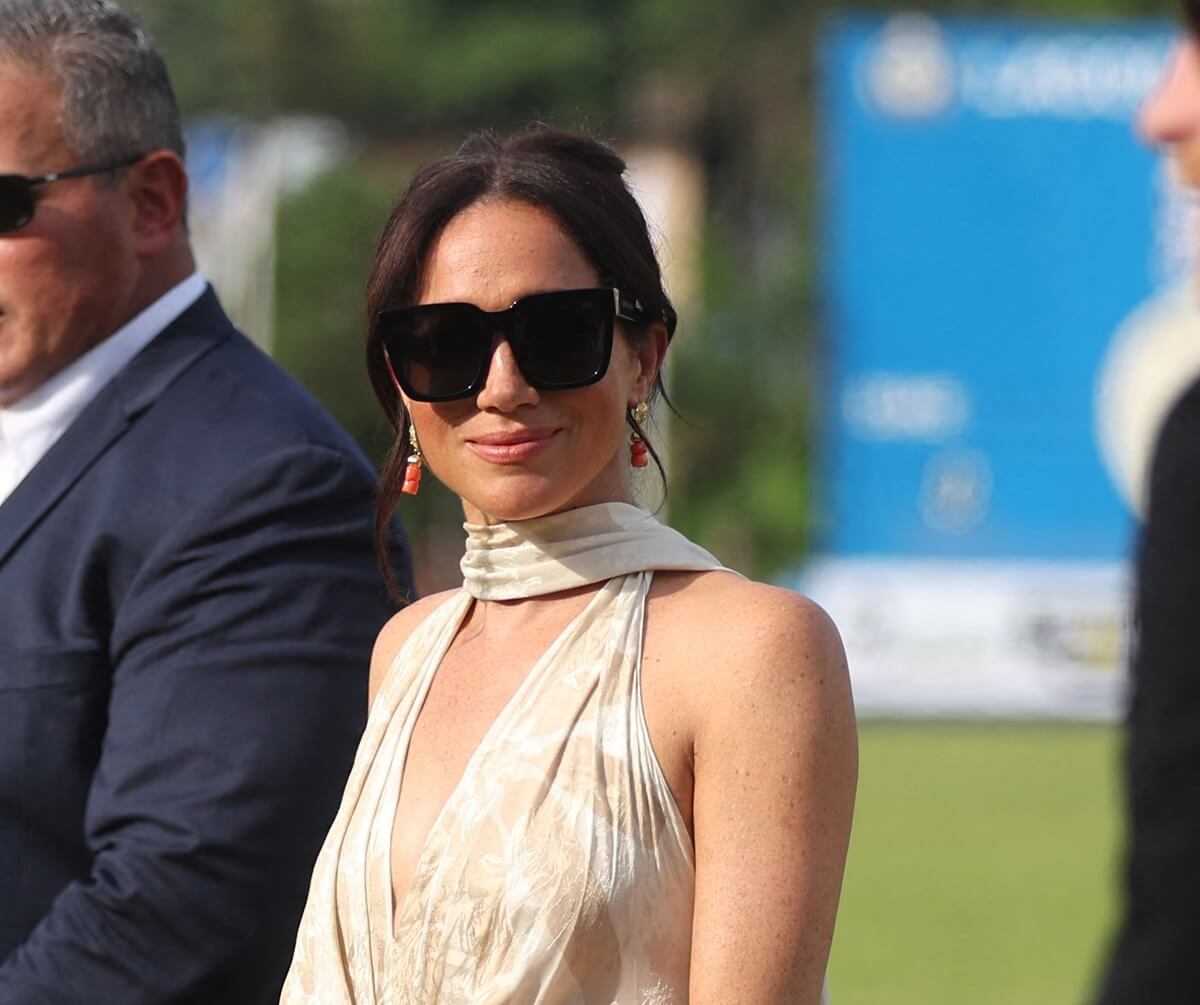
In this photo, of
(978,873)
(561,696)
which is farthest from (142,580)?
(978,873)

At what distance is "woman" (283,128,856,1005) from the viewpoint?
87.7 inches

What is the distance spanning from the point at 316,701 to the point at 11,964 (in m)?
0.50

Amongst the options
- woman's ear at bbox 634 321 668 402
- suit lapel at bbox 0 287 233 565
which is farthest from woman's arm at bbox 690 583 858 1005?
suit lapel at bbox 0 287 233 565

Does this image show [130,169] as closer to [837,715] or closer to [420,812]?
[420,812]

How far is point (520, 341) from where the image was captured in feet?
8.13

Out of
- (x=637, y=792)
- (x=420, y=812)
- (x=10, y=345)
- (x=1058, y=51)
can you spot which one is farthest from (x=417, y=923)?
(x=1058, y=51)

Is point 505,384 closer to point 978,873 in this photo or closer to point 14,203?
point 14,203

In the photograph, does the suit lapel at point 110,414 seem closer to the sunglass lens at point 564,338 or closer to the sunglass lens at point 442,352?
the sunglass lens at point 442,352

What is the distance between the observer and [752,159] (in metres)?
48.4

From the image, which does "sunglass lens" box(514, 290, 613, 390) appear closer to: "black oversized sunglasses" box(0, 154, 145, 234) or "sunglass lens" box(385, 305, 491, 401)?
"sunglass lens" box(385, 305, 491, 401)

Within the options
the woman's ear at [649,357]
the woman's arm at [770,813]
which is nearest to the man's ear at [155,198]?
the woman's ear at [649,357]

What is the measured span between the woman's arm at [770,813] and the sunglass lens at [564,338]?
39 cm

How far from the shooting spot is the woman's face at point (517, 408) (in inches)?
97.7

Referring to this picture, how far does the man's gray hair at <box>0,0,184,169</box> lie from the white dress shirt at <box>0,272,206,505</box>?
27cm
